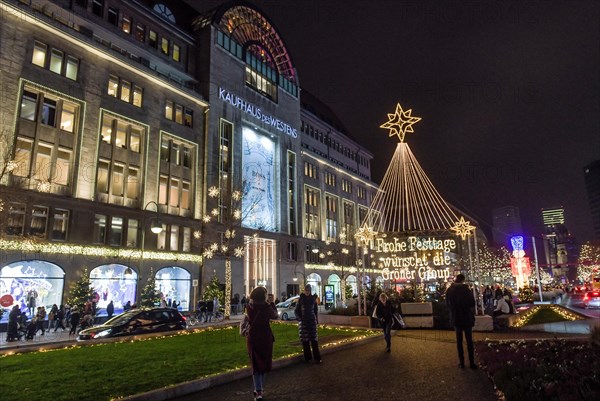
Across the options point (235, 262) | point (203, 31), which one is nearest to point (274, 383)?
point (235, 262)

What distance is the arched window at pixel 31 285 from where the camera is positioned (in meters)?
25.4

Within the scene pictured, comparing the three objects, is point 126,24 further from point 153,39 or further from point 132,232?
point 132,232

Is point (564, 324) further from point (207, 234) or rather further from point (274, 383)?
point (207, 234)

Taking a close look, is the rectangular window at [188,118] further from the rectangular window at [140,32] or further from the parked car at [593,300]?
the parked car at [593,300]

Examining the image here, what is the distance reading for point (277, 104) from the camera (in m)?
53.2

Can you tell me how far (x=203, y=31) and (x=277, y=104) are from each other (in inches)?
505

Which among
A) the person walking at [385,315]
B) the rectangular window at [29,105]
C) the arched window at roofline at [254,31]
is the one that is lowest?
the person walking at [385,315]

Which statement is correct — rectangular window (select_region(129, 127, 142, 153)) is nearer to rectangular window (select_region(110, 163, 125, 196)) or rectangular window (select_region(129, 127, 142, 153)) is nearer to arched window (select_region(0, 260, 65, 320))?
rectangular window (select_region(110, 163, 125, 196))

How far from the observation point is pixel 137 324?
18438 millimetres

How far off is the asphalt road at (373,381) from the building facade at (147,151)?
15021 mm

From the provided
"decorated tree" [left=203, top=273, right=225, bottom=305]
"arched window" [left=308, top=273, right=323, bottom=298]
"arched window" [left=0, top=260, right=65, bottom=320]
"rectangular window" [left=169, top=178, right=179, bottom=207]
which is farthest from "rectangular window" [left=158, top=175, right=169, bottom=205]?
"arched window" [left=308, top=273, right=323, bottom=298]

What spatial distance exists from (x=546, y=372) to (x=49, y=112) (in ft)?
107

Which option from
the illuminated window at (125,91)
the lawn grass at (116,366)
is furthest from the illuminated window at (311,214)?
the lawn grass at (116,366)

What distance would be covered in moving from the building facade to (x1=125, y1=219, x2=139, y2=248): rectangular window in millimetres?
84
